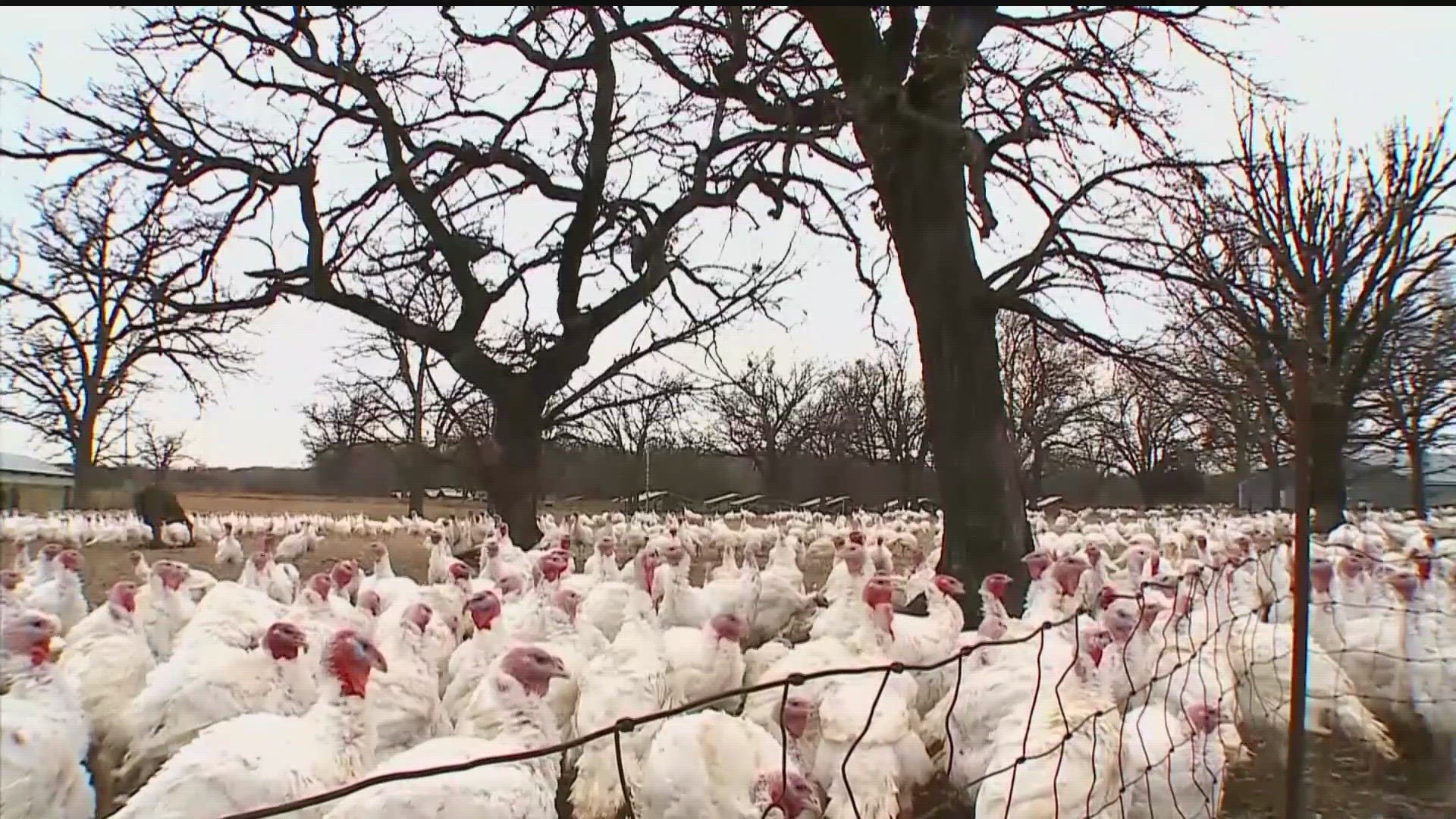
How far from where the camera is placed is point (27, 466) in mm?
2658

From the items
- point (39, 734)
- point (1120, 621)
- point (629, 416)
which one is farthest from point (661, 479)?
point (39, 734)

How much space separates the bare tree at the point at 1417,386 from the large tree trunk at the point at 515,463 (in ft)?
49.7

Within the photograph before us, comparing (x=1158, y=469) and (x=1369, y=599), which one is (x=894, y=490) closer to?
(x=1158, y=469)

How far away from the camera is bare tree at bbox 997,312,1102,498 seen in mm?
15445

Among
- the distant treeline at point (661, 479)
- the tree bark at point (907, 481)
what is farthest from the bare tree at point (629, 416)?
the tree bark at point (907, 481)

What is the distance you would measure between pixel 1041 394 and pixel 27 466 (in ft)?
58.6

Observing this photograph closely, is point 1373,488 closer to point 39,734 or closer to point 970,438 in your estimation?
point 970,438

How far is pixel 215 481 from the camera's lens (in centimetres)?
887

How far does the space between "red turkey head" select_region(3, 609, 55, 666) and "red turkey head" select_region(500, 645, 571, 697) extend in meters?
1.83

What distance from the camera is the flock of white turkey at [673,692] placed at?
12.1 feet

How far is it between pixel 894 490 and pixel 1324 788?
19804 millimetres

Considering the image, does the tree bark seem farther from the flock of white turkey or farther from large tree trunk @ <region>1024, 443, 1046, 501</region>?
the flock of white turkey

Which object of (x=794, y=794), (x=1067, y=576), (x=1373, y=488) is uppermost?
(x=1373, y=488)

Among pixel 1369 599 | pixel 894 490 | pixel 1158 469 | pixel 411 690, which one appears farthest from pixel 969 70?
pixel 1158 469
